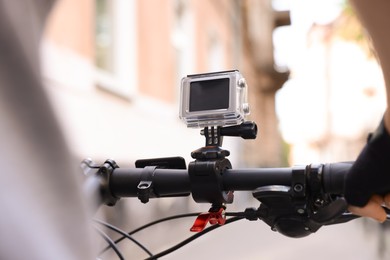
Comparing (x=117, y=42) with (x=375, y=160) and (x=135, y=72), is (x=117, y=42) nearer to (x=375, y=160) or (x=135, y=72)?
(x=135, y=72)

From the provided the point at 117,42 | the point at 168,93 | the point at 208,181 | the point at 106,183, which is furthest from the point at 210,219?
the point at 168,93

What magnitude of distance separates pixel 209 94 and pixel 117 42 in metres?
4.54

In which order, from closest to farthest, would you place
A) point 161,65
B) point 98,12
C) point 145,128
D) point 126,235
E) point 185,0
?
point 126,235 < point 98,12 < point 145,128 < point 161,65 < point 185,0

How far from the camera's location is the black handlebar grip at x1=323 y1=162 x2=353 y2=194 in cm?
69

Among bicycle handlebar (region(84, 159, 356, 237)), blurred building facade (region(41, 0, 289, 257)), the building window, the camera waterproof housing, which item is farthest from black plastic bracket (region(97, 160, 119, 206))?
the building window

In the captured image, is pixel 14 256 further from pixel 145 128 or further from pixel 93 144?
pixel 145 128

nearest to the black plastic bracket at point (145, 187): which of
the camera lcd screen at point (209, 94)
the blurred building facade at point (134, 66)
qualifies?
the camera lcd screen at point (209, 94)

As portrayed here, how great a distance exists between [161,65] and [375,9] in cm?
592

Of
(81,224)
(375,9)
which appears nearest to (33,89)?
(81,224)

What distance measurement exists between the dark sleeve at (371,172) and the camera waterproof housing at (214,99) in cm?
20

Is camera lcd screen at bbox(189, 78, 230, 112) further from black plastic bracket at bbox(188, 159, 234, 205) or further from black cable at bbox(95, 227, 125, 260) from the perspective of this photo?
black cable at bbox(95, 227, 125, 260)

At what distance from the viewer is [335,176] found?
0.70 meters

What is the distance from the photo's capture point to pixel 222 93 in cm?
82

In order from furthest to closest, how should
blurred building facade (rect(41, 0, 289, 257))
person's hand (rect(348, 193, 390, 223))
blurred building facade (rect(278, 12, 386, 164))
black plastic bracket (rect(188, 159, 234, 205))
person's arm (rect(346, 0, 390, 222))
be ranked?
blurred building facade (rect(278, 12, 386, 164)) < blurred building facade (rect(41, 0, 289, 257)) < black plastic bracket (rect(188, 159, 234, 205)) < person's hand (rect(348, 193, 390, 223)) < person's arm (rect(346, 0, 390, 222))
